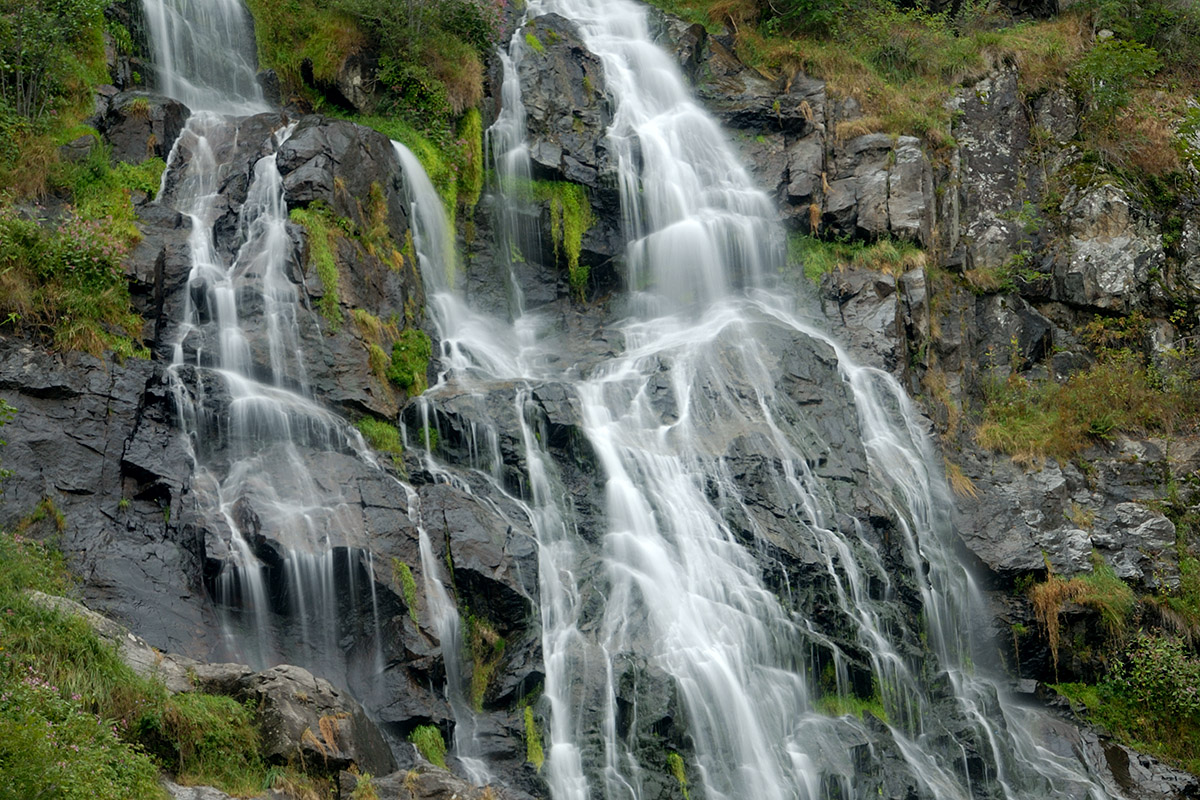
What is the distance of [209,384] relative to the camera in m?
11.8

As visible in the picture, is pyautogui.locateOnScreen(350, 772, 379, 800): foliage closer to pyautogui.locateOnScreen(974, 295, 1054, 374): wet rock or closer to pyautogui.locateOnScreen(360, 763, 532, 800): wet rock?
pyautogui.locateOnScreen(360, 763, 532, 800): wet rock

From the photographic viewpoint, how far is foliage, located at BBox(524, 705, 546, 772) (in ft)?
34.3

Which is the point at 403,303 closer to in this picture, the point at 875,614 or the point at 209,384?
the point at 209,384

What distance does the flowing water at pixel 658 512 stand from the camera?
1083cm

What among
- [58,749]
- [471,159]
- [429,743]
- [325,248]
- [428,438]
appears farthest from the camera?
[471,159]

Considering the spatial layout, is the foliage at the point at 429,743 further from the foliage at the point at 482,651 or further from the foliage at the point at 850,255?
the foliage at the point at 850,255

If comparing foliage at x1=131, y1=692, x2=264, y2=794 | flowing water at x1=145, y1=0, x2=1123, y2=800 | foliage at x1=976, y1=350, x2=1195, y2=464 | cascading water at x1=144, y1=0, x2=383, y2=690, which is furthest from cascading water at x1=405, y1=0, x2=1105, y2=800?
foliage at x1=131, y1=692, x2=264, y2=794

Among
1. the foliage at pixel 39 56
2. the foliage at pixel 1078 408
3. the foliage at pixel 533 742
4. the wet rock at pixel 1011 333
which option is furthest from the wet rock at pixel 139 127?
the wet rock at pixel 1011 333

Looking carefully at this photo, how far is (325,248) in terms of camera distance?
13.9 metres

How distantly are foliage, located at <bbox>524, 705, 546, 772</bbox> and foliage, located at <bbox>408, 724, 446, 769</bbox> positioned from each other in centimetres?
91

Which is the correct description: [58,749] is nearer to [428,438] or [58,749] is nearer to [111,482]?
[111,482]

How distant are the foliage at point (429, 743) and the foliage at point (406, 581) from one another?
1.16 metres

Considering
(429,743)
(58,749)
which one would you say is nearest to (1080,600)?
(429,743)

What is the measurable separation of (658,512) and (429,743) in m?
4.44
